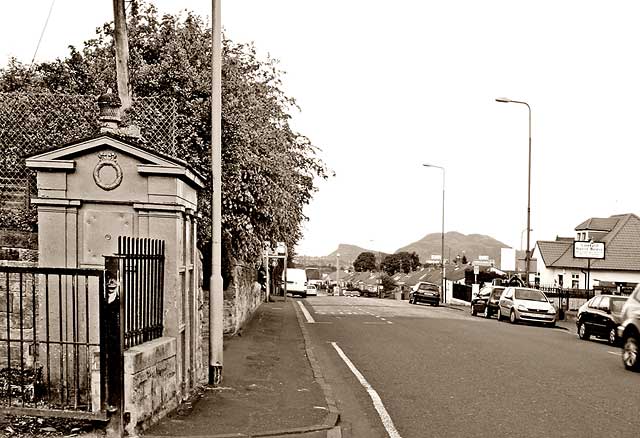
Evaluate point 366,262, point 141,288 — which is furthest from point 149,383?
point 366,262

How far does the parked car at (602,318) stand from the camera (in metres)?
21.6

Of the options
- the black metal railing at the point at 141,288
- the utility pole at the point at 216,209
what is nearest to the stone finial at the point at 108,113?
the utility pole at the point at 216,209

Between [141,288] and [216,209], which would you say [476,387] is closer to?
[216,209]

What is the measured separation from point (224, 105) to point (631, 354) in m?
9.40

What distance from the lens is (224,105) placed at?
15594 millimetres

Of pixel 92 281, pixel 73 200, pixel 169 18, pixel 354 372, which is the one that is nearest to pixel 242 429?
pixel 92 281

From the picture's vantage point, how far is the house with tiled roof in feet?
202

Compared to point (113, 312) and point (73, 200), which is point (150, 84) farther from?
point (113, 312)

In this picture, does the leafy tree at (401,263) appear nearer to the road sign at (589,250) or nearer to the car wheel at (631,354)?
the road sign at (589,250)

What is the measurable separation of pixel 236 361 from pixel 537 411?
567 centimetres

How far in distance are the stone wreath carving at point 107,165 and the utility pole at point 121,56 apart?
11.5 feet

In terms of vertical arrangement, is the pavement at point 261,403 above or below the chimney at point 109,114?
below

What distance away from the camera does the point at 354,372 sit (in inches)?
515

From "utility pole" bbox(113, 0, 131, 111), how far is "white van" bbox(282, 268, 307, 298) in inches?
2171
